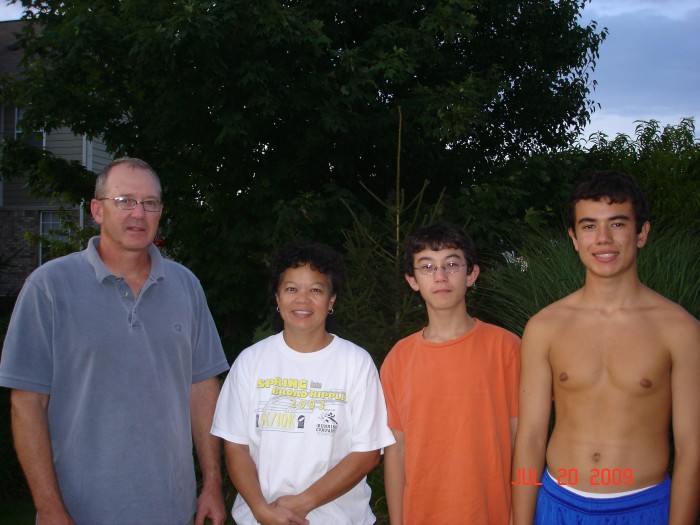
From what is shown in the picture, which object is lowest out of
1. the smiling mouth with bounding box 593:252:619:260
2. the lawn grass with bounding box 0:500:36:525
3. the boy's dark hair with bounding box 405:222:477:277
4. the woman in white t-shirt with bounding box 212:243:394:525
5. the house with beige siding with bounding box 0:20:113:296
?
the lawn grass with bounding box 0:500:36:525

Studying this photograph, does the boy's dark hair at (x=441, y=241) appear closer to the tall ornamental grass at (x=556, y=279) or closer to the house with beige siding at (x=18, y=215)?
the tall ornamental grass at (x=556, y=279)

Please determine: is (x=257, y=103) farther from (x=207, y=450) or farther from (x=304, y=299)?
(x=207, y=450)

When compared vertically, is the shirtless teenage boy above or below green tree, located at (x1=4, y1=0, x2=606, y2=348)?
below

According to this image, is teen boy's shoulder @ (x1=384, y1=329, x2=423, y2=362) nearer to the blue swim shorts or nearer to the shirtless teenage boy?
the shirtless teenage boy

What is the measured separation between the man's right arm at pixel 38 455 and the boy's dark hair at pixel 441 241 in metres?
1.82

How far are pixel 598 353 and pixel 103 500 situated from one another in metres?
2.12

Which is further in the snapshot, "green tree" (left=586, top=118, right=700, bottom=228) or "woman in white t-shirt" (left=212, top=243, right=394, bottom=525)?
"green tree" (left=586, top=118, right=700, bottom=228)

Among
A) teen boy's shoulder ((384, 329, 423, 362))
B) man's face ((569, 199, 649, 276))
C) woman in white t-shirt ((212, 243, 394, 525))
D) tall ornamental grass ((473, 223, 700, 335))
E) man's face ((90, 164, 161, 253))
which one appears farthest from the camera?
tall ornamental grass ((473, 223, 700, 335))

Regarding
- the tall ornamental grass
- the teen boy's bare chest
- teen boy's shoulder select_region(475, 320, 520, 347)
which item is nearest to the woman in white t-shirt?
teen boy's shoulder select_region(475, 320, 520, 347)

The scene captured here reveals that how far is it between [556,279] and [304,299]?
9.81 feet

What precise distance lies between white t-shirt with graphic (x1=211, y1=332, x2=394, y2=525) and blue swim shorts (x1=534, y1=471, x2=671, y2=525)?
2.52ft

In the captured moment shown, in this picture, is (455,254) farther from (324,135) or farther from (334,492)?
(324,135)

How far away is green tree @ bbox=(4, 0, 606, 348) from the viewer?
793cm

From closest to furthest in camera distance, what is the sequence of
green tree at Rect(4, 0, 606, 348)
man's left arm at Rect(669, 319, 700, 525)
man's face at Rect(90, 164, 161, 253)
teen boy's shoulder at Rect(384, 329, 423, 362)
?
1. man's left arm at Rect(669, 319, 700, 525)
2. man's face at Rect(90, 164, 161, 253)
3. teen boy's shoulder at Rect(384, 329, 423, 362)
4. green tree at Rect(4, 0, 606, 348)
